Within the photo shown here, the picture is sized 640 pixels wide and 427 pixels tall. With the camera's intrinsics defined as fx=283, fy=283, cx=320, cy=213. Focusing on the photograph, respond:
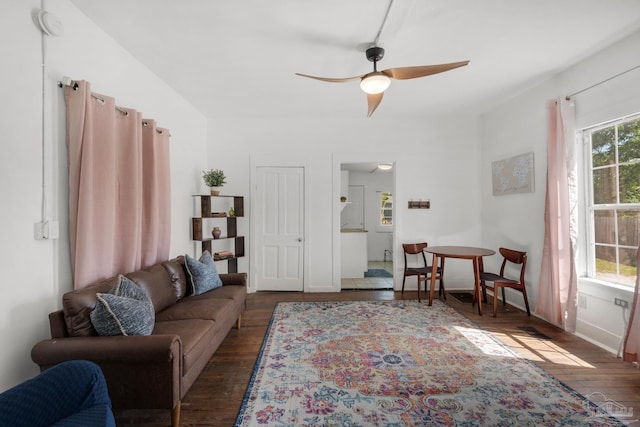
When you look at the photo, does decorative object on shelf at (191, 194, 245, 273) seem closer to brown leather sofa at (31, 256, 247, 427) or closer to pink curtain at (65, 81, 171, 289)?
pink curtain at (65, 81, 171, 289)

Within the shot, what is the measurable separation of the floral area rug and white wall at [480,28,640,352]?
41.1 inches

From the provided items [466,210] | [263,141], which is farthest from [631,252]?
[263,141]

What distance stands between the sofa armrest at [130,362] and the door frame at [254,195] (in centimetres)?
297

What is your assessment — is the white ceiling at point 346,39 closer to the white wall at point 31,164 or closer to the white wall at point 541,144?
the white wall at point 541,144

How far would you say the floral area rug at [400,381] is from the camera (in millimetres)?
1822

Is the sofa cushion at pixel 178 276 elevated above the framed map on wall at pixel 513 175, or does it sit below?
below

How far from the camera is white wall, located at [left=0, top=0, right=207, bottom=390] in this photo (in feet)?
5.45

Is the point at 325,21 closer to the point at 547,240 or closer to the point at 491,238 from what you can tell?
the point at 547,240

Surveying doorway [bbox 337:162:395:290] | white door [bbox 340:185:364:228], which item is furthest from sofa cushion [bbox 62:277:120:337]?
white door [bbox 340:185:364:228]

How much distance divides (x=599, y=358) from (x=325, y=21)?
375 centimetres

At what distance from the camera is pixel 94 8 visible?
7.04ft

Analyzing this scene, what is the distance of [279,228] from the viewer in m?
4.67

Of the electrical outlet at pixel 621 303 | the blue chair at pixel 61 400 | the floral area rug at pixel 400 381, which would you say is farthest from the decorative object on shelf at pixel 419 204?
the blue chair at pixel 61 400

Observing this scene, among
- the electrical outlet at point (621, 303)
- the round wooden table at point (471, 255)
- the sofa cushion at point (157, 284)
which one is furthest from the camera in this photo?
the round wooden table at point (471, 255)
